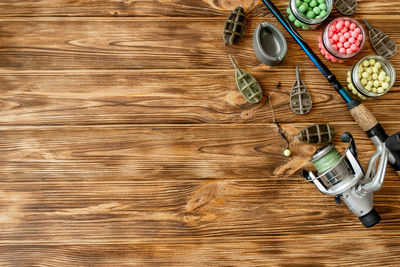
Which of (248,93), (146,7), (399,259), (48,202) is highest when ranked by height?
(146,7)

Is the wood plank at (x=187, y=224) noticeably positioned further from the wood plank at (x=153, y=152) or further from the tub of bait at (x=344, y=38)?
the tub of bait at (x=344, y=38)

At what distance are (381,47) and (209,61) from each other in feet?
2.38

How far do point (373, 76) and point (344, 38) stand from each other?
0.62 feet

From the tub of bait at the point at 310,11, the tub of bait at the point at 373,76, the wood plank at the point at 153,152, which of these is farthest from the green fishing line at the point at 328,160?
the tub of bait at the point at 310,11

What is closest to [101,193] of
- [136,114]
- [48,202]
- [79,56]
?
[48,202]

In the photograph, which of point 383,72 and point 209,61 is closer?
point 383,72

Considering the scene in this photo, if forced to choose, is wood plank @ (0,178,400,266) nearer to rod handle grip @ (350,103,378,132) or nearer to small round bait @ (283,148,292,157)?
small round bait @ (283,148,292,157)

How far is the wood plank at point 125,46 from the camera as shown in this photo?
132 centimetres

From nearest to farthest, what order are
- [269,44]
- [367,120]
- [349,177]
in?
1. [349,177]
2. [367,120]
3. [269,44]

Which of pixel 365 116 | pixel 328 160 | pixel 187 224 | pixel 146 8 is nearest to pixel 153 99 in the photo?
pixel 146 8

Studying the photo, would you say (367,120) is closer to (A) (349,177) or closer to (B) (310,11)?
(A) (349,177)

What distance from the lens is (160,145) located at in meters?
1.29

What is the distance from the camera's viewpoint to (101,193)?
49.7 inches

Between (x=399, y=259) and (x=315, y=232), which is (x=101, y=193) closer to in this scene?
(x=315, y=232)
